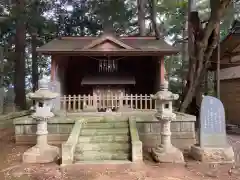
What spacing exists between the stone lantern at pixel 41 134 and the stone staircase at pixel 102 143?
63 cm

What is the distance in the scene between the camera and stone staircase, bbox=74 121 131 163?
6734 millimetres

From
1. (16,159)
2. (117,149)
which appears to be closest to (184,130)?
(117,149)

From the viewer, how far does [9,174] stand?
5.73m

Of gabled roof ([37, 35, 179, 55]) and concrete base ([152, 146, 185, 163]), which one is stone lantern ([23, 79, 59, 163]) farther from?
gabled roof ([37, 35, 179, 55])

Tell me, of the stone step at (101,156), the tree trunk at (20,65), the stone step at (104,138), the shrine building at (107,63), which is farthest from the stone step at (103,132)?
the tree trunk at (20,65)

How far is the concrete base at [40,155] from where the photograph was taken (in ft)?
21.8

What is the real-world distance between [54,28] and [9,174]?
45.1 ft

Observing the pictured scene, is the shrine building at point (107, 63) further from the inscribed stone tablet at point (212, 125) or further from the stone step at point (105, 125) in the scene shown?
the inscribed stone tablet at point (212, 125)

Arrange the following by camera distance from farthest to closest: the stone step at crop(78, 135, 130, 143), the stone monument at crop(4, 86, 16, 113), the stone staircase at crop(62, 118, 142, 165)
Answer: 1. the stone monument at crop(4, 86, 16, 113)
2. the stone step at crop(78, 135, 130, 143)
3. the stone staircase at crop(62, 118, 142, 165)

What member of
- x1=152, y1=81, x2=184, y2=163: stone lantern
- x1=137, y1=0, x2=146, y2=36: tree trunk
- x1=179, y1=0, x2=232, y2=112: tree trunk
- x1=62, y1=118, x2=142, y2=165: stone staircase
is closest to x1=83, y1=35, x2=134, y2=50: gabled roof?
x1=62, y1=118, x2=142, y2=165: stone staircase

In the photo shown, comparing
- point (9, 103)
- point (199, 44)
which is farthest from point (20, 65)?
point (199, 44)

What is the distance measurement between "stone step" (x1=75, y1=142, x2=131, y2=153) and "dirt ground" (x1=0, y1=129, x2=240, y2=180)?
76 cm

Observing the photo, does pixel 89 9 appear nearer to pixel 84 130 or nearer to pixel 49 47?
pixel 49 47

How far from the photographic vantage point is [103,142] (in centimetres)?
732
